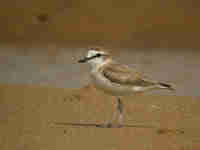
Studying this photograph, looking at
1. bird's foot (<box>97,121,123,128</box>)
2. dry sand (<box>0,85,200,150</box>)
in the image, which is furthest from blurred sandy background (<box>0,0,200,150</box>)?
bird's foot (<box>97,121,123,128</box>)

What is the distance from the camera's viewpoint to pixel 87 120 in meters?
1.56

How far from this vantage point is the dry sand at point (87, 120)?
4.75 ft

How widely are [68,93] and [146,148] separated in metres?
0.47

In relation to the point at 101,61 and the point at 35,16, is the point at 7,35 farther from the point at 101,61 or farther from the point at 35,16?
the point at 101,61

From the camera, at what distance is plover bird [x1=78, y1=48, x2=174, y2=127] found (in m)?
1.46

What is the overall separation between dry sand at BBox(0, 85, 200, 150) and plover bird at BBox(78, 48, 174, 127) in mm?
84

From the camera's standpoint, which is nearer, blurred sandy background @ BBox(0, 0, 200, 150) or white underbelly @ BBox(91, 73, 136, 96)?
white underbelly @ BBox(91, 73, 136, 96)

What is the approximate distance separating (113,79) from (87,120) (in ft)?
0.74

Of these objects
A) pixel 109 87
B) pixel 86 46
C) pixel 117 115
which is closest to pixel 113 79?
pixel 109 87

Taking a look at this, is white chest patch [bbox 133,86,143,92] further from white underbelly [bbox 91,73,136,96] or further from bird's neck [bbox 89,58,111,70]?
bird's neck [bbox 89,58,111,70]

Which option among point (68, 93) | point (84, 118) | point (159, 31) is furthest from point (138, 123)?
point (159, 31)

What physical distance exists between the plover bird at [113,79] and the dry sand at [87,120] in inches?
3.3

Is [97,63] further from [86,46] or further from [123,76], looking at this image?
[86,46]

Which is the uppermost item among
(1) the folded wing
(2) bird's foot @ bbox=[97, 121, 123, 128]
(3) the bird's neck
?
(3) the bird's neck
